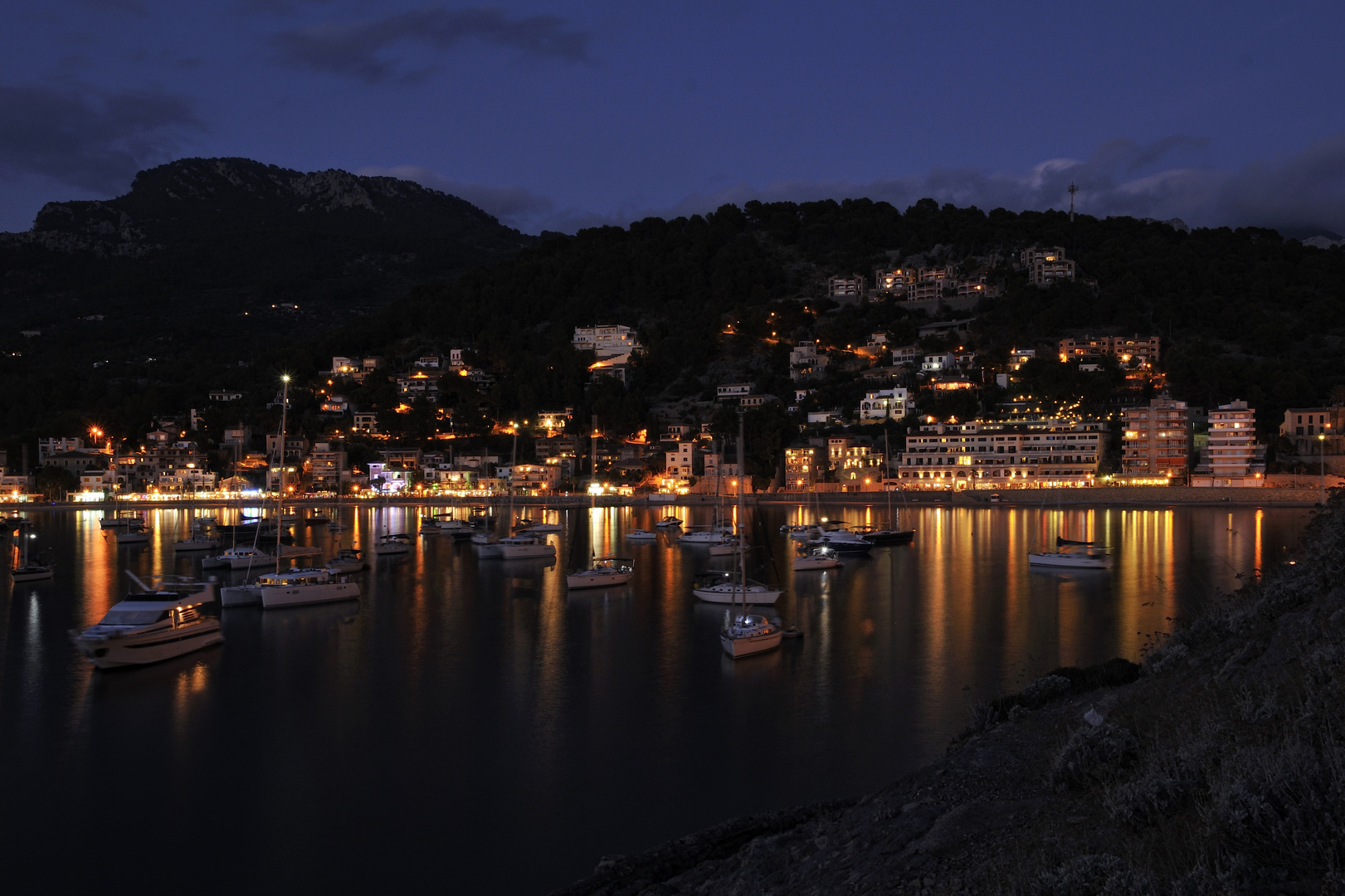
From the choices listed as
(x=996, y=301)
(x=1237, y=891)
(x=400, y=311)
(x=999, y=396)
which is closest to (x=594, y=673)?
(x=1237, y=891)

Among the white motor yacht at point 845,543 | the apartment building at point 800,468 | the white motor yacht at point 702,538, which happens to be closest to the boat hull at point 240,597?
the white motor yacht at point 702,538

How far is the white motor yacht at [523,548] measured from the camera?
108 ft

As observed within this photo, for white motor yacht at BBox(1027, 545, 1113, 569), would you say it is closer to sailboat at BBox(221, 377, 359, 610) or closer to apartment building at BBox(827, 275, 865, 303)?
sailboat at BBox(221, 377, 359, 610)

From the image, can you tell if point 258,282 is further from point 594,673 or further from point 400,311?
point 594,673

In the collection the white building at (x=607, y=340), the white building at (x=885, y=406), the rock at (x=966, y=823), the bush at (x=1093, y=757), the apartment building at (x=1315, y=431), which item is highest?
the white building at (x=607, y=340)

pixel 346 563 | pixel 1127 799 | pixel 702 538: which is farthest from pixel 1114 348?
pixel 1127 799

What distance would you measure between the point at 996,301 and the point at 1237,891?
86842 millimetres

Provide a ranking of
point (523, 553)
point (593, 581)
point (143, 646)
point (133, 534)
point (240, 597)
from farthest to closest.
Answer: point (133, 534) → point (523, 553) → point (593, 581) → point (240, 597) → point (143, 646)

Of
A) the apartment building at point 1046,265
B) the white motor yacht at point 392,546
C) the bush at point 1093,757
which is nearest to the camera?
the bush at point 1093,757

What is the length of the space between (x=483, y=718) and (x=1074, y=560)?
838 inches

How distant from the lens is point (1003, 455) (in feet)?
205

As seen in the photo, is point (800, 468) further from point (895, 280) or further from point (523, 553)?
point (895, 280)

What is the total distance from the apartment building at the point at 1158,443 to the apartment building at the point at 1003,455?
187 centimetres

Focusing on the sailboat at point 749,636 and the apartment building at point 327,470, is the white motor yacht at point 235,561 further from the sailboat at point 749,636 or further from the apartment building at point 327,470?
the apartment building at point 327,470
